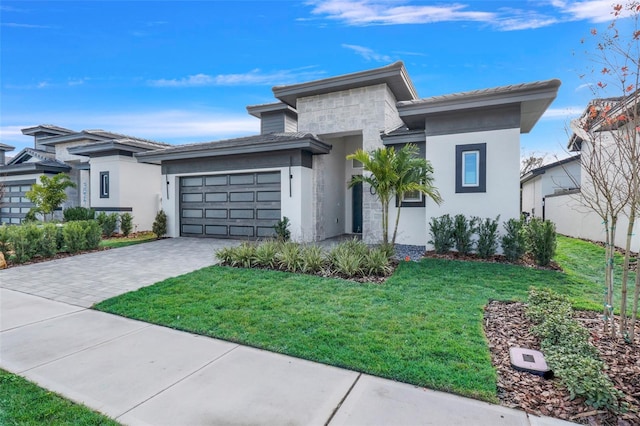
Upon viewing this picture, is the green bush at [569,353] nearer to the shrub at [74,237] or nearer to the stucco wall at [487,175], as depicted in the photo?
the stucco wall at [487,175]

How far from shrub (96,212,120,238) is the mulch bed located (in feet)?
51.1

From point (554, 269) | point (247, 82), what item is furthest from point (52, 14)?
point (554, 269)

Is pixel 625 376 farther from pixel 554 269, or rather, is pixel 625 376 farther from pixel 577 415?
pixel 554 269

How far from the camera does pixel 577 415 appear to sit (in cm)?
242

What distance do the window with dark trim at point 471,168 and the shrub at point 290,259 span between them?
4.89m

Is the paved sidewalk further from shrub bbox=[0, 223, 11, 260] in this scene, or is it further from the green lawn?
shrub bbox=[0, 223, 11, 260]

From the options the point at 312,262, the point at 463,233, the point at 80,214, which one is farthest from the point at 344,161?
the point at 80,214

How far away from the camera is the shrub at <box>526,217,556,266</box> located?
294 inches

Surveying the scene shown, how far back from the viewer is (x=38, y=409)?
98.4 inches

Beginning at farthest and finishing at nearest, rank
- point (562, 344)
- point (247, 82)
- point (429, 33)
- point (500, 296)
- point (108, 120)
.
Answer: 1. point (108, 120)
2. point (247, 82)
3. point (429, 33)
4. point (500, 296)
5. point (562, 344)

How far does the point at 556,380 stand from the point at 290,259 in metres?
5.20

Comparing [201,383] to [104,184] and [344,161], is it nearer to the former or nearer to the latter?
[344,161]

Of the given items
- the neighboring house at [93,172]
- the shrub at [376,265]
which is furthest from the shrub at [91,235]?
the shrub at [376,265]

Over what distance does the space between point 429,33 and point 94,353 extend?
10740 millimetres
